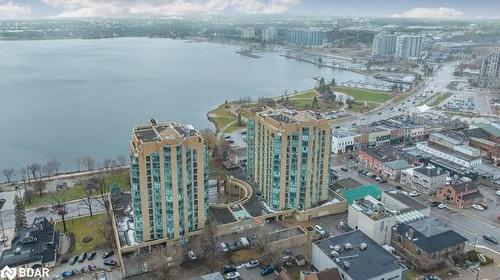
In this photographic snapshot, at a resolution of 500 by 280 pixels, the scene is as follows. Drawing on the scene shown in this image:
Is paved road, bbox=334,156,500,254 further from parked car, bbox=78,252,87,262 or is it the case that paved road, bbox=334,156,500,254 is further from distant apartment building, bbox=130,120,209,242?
parked car, bbox=78,252,87,262

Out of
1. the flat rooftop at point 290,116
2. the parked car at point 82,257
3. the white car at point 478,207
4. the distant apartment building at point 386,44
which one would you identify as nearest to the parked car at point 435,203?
the white car at point 478,207

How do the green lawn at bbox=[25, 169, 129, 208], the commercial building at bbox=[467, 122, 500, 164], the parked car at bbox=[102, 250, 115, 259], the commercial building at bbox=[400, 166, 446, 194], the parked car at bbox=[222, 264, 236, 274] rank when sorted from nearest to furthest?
the parked car at bbox=[222, 264, 236, 274]
the parked car at bbox=[102, 250, 115, 259]
the green lawn at bbox=[25, 169, 129, 208]
the commercial building at bbox=[400, 166, 446, 194]
the commercial building at bbox=[467, 122, 500, 164]

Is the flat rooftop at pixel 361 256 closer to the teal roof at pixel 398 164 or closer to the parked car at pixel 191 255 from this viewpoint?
the parked car at pixel 191 255

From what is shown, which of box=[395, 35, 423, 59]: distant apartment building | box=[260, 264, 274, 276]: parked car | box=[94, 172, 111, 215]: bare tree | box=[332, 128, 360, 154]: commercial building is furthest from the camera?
box=[395, 35, 423, 59]: distant apartment building

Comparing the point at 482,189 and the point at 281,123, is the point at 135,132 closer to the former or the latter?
the point at 281,123

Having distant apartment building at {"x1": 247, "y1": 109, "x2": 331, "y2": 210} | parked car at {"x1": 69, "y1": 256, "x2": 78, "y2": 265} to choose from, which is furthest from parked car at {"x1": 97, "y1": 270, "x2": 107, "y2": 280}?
distant apartment building at {"x1": 247, "y1": 109, "x2": 331, "y2": 210}

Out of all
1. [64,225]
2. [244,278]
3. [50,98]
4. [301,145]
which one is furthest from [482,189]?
[50,98]

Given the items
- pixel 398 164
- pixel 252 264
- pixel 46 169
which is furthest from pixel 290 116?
pixel 46 169
